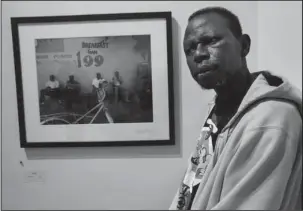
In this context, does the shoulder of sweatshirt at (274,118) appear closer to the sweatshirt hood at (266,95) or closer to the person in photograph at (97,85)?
the sweatshirt hood at (266,95)

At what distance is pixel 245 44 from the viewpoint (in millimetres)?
458

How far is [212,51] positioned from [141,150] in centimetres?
27

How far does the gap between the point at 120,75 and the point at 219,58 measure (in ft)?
0.74

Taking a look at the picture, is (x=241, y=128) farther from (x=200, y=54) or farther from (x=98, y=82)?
(x=98, y=82)

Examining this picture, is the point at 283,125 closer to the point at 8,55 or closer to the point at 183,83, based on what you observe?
the point at 183,83

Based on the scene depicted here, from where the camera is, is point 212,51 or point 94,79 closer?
point 212,51

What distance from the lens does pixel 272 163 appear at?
15.2 inches

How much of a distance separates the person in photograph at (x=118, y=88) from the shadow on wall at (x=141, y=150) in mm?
112

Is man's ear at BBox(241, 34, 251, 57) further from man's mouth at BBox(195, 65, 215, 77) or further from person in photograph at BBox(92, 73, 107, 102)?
person in photograph at BBox(92, 73, 107, 102)

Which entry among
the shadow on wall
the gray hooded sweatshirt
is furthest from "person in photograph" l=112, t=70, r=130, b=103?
the gray hooded sweatshirt

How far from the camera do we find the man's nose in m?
0.42

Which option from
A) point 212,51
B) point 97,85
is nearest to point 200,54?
point 212,51

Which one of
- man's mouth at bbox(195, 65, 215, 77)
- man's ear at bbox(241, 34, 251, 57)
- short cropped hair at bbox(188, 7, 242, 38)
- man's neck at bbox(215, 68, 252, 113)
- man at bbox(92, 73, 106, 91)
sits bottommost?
man's neck at bbox(215, 68, 252, 113)

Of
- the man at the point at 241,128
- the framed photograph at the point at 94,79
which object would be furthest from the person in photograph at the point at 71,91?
the man at the point at 241,128
